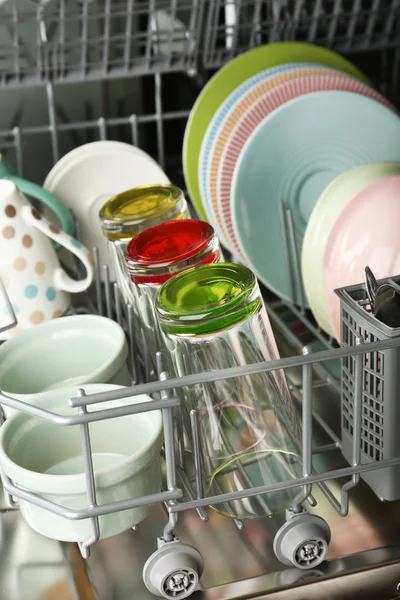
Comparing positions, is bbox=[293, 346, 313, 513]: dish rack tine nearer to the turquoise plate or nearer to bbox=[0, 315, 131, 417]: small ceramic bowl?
bbox=[0, 315, 131, 417]: small ceramic bowl

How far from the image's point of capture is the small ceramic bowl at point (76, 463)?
0.52 metres

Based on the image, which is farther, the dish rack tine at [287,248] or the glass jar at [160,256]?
the dish rack tine at [287,248]

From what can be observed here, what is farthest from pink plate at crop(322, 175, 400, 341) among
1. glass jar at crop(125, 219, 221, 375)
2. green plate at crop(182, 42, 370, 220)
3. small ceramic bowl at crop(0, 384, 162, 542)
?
green plate at crop(182, 42, 370, 220)

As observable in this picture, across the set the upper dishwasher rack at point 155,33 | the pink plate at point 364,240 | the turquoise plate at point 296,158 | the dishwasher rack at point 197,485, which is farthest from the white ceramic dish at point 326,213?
the upper dishwasher rack at point 155,33

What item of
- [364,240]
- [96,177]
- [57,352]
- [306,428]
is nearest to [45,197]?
[96,177]

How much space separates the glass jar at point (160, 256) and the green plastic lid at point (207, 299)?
2.2 inches

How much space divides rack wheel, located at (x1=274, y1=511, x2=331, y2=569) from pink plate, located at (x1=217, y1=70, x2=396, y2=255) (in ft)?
1.50

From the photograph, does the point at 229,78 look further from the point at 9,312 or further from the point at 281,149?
the point at 9,312

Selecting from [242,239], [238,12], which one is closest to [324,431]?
[242,239]

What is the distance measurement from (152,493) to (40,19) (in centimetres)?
60

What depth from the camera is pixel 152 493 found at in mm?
558

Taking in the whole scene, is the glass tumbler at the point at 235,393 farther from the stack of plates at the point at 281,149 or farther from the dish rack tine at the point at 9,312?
the stack of plates at the point at 281,149

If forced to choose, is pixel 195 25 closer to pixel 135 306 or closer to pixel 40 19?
pixel 40 19

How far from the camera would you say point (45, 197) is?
0.89 metres
